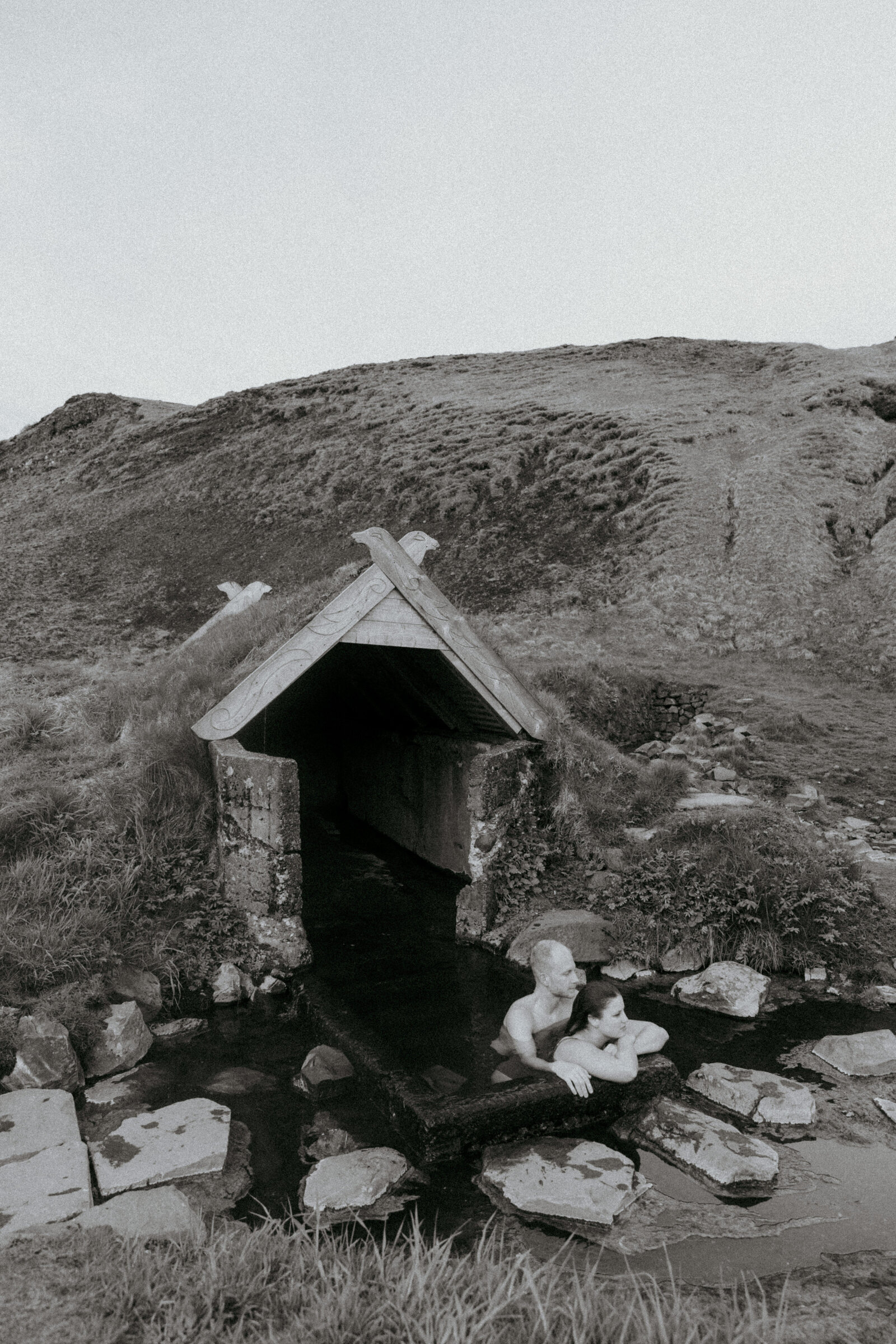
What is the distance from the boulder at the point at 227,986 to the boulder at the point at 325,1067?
41.4 inches

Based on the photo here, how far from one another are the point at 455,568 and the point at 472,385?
17.1 metres

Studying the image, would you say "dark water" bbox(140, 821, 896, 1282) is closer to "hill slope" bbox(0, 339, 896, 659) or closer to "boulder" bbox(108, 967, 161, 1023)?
"boulder" bbox(108, 967, 161, 1023)

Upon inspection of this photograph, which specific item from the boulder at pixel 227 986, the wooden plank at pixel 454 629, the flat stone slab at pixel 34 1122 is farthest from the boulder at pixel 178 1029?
the wooden plank at pixel 454 629

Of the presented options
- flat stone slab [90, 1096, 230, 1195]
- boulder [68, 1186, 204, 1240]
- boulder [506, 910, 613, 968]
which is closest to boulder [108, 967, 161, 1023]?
flat stone slab [90, 1096, 230, 1195]

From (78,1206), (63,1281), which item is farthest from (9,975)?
(63,1281)

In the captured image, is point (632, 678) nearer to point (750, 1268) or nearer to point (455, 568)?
point (750, 1268)

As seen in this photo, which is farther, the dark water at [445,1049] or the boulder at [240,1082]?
the boulder at [240,1082]

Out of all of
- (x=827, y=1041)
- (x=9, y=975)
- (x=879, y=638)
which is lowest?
(x=827, y=1041)

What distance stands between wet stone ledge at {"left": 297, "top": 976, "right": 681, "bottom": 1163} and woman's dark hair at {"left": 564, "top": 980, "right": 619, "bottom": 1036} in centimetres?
37

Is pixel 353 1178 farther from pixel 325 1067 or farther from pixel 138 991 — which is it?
pixel 138 991

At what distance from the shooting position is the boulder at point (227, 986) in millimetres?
5914

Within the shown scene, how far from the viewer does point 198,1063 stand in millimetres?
5109

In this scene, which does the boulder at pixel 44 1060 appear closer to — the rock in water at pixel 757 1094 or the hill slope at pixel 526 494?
the rock in water at pixel 757 1094

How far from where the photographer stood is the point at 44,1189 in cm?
368
